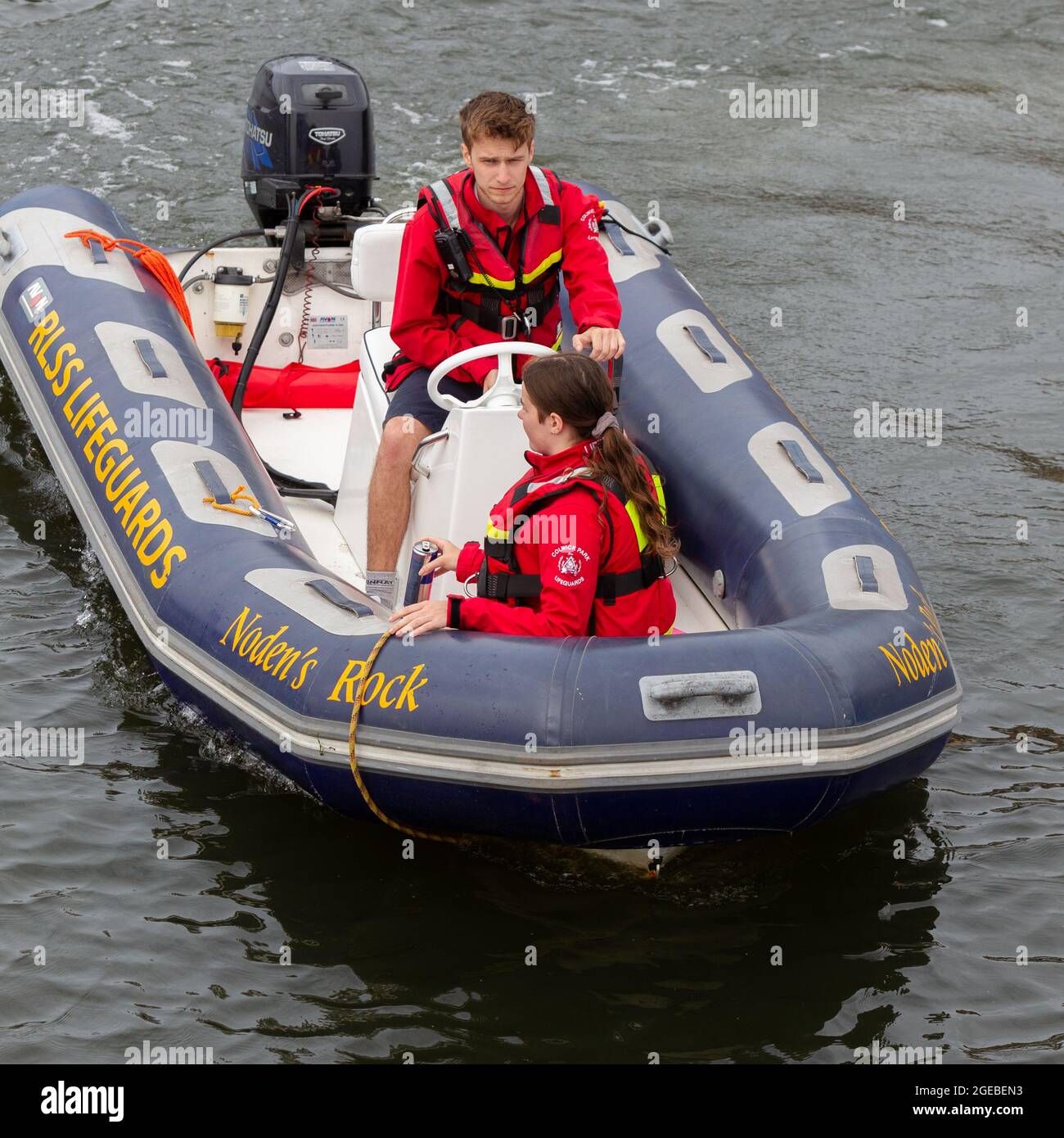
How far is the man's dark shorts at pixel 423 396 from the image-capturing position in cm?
421

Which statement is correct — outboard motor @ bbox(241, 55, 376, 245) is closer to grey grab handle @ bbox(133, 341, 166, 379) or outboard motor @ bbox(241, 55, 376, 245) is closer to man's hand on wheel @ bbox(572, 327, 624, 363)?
grey grab handle @ bbox(133, 341, 166, 379)

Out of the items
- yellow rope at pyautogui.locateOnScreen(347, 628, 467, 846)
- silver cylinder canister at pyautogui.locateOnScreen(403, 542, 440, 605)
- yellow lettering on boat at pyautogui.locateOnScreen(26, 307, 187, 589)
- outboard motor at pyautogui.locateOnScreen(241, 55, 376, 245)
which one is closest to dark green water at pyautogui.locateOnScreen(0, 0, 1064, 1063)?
yellow rope at pyautogui.locateOnScreen(347, 628, 467, 846)

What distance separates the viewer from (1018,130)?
940cm

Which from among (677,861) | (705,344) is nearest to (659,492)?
(677,861)

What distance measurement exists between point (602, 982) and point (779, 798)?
21.3 inches

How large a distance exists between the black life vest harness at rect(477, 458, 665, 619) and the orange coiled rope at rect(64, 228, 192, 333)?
2.04 metres

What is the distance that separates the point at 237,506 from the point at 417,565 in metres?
0.63

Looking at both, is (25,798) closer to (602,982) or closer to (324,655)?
(324,655)

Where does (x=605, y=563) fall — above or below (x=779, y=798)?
above

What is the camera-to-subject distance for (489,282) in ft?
13.8

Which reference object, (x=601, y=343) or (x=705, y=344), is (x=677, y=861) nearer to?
(x=601, y=343)

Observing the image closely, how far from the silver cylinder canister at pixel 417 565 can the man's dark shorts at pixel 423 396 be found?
22.5 inches
